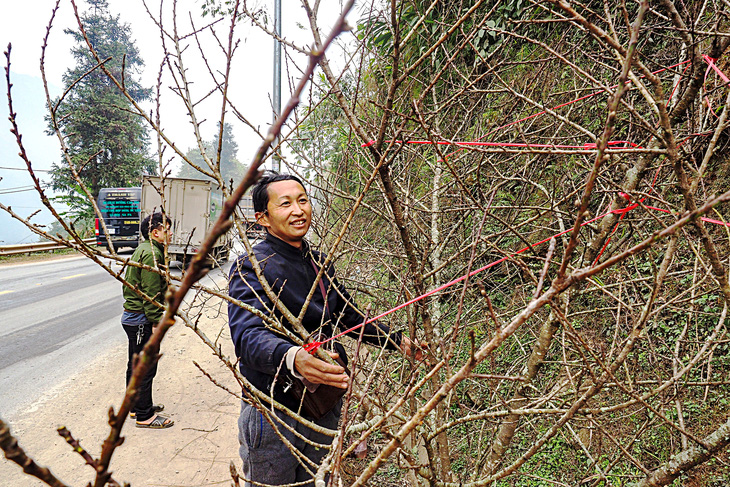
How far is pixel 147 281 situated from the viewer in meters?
3.92

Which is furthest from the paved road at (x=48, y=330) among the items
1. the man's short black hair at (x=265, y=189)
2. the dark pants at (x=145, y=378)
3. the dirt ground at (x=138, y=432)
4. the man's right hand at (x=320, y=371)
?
the man's right hand at (x=320, y=371)

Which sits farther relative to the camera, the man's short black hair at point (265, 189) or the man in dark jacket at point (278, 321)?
the man's short black hair at point (265, 189)

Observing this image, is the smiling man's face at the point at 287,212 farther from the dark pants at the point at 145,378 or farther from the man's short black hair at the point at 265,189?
the dark pants at the point at 145,378

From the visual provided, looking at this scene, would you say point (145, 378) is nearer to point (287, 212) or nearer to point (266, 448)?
point (266, 448)

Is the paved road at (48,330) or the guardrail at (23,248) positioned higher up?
the paved road at (48,330)

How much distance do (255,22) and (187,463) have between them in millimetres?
3889

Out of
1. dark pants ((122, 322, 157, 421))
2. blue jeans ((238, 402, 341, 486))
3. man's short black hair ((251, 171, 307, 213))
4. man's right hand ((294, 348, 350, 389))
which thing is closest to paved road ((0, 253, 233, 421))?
dark pants ((122, 322, 157, 421))

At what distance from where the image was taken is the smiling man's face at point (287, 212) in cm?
215

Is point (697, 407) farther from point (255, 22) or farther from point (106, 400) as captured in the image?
Result: point (106, 400)

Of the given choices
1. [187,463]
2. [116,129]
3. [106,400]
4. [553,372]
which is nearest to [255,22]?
[553,372]

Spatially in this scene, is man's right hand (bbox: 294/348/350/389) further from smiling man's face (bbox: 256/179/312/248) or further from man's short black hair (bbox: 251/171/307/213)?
man's short black hair (bbox: 251/171/307/213)

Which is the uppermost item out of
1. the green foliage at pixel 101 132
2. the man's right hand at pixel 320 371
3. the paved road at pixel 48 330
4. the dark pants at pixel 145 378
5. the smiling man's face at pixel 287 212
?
the green foliage at pixel 101 132

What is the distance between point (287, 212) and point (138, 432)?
11.8 ft

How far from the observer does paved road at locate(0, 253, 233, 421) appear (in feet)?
16.2
